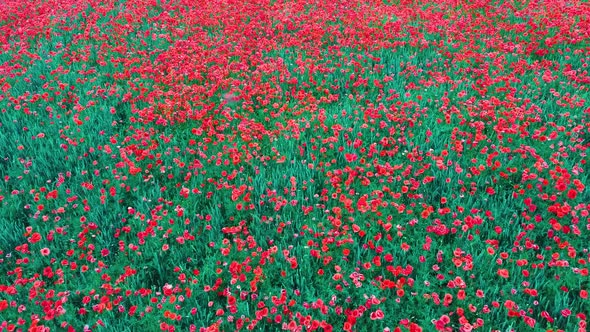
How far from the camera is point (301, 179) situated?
4.30 metres

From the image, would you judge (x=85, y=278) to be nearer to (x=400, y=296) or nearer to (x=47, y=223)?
(x=47, y=223)

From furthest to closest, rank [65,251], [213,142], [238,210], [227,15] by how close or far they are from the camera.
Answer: [227,15] → [213,142] → [238,210] → [65,251]

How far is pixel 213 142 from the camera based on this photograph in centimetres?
490

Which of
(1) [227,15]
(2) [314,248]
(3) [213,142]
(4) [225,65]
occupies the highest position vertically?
(1) [227,15]

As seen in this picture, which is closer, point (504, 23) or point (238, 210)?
point (238, 210)

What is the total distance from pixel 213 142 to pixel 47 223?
70.1 inches

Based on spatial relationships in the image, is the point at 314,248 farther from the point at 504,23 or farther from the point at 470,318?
the point at 504,23

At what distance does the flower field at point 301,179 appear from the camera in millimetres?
3170

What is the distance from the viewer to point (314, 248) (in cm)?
356

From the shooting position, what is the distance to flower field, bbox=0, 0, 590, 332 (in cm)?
317

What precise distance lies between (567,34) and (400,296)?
18.3 feet

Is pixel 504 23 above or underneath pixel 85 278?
above

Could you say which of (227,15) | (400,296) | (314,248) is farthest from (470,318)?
(227,15)

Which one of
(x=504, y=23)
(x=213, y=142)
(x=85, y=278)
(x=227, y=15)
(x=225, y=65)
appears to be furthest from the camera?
(x=227, y=15)
